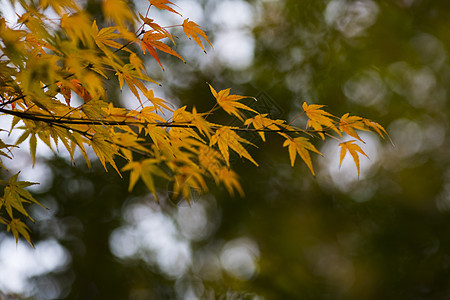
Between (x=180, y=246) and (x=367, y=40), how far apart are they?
275 cm

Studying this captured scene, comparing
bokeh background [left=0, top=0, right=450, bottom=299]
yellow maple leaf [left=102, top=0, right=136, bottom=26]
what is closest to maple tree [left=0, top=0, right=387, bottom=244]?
yellow maple leaf [left=102, top=0, right=136, bottom=26]

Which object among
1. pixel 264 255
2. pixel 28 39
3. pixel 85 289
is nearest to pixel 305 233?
pixel 264 255

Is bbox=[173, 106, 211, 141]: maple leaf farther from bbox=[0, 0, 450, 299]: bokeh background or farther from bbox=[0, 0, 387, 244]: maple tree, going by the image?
bbox=[0, 0, 450, 299]: bokeh background

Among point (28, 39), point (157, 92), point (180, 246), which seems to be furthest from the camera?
point (180, 246)

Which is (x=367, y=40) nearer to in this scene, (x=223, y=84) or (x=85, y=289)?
(x=223, y=84)

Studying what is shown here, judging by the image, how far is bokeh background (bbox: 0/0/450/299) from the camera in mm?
3271

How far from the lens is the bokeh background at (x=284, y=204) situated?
3.27 m

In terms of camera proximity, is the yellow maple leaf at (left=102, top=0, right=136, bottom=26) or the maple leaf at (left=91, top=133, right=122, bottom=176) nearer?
the yellow maple leaf at (left=102, top=0, right=136, bottom=26)

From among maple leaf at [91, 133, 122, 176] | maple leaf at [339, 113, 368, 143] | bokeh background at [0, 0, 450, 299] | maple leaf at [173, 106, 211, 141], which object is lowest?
maple leaf at [91, 133, 122, 176]

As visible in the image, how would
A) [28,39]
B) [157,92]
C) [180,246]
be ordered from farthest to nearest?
[180,246] < [157,92] < [28,39]

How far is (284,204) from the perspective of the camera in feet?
11.1

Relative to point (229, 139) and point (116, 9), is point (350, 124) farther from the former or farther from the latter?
point (116, 9)

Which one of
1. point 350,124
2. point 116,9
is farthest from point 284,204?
point 116,9

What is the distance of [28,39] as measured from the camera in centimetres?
81
